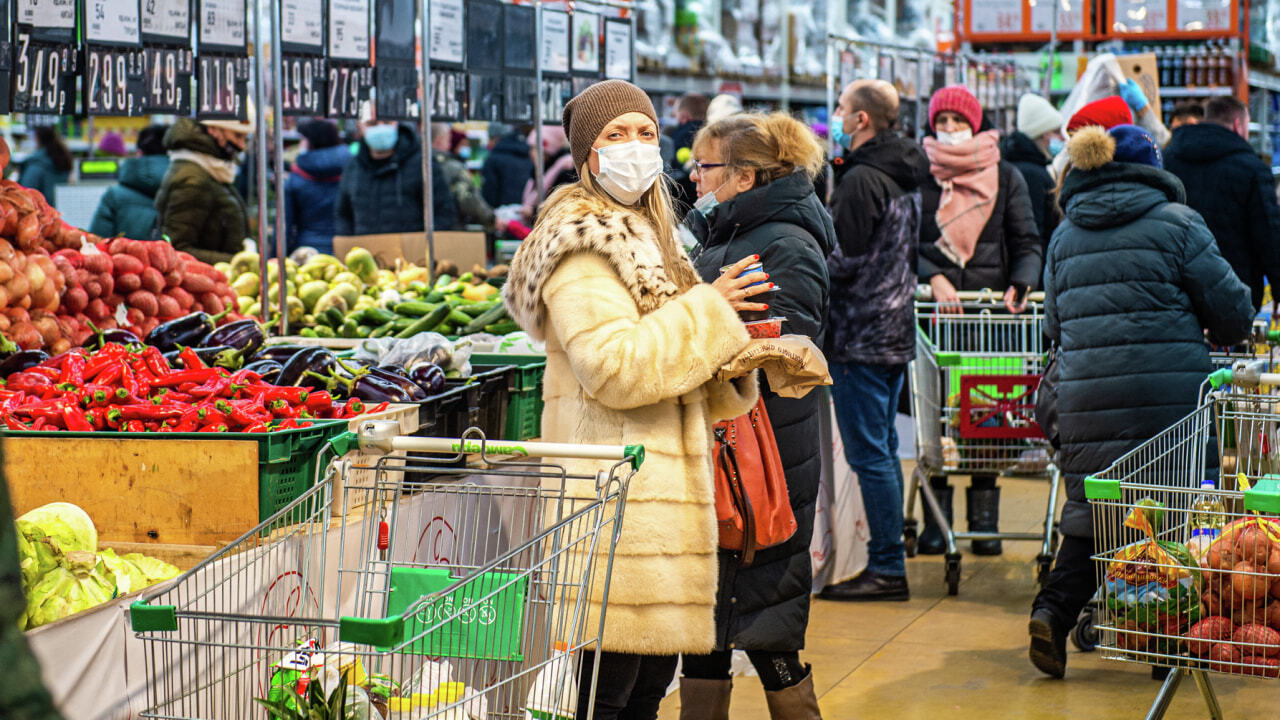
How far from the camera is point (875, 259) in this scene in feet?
18.4

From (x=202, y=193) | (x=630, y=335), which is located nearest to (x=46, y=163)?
(x=202, y=193)

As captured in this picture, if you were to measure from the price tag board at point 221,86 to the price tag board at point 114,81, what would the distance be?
0.89 feet

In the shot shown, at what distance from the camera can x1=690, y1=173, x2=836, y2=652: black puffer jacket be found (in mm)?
3396

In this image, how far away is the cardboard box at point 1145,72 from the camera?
377 inches

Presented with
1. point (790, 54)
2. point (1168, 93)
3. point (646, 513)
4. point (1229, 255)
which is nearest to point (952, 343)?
point (1229, 255)

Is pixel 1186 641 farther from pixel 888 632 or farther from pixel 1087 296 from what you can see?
pixel 888 632

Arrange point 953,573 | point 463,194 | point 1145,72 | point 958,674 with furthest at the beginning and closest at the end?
point 463,194
point 1145,72
point 953,573
point 958,674

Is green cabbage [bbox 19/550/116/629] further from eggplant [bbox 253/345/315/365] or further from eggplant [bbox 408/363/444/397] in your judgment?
eggplant [bbox 253/345/315/365]

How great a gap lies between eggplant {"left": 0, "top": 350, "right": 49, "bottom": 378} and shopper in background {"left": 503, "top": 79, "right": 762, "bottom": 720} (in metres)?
1.70

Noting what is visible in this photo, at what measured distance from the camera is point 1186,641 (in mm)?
3432

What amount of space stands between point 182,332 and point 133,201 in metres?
4.78

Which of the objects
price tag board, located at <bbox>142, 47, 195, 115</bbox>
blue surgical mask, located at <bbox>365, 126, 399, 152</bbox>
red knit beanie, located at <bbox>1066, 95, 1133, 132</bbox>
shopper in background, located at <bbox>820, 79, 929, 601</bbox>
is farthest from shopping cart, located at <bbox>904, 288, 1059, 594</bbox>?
blue surgical mask, located at <bbox>365, 126, 399, 152</bbox>

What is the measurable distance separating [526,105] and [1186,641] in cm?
463

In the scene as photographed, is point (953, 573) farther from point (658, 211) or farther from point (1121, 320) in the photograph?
point (658, 211)
